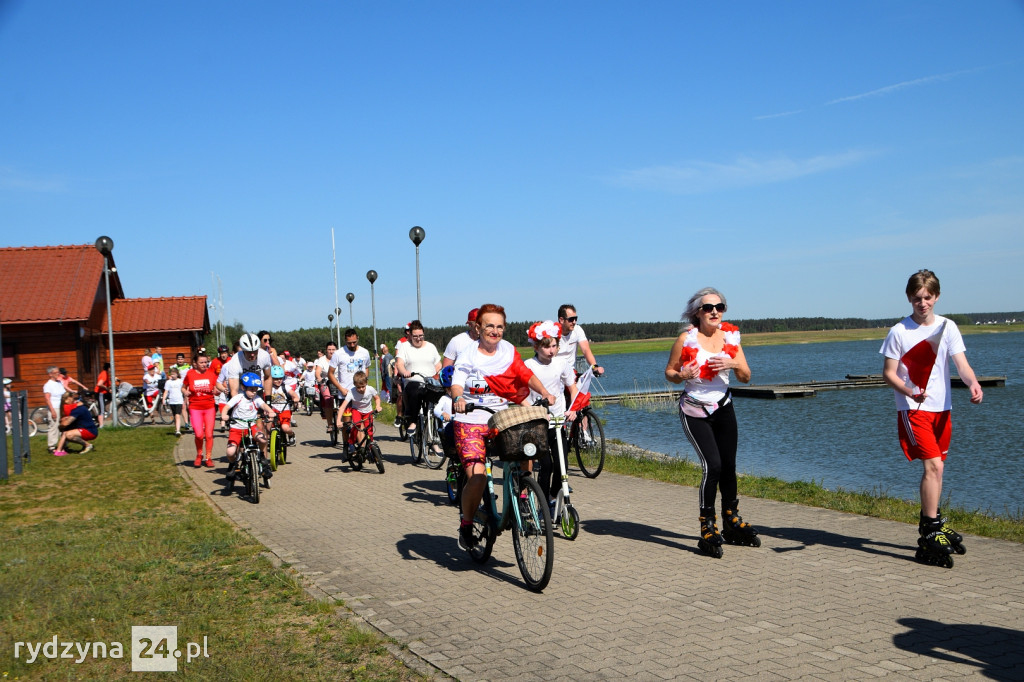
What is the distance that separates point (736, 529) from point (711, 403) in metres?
1.10

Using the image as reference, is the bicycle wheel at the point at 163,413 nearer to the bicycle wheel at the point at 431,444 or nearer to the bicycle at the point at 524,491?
the bicycle wheel at the point at 431,444

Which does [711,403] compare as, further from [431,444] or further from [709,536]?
[431,444]

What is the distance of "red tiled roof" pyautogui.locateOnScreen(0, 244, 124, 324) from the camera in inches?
1184

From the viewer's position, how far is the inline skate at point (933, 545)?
621 cm

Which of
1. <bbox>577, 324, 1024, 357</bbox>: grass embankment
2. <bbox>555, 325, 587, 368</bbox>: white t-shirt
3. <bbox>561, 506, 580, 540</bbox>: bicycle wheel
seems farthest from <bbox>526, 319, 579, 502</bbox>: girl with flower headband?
<bbox>577, 324, 1024, 357</bbox>: grass embankment

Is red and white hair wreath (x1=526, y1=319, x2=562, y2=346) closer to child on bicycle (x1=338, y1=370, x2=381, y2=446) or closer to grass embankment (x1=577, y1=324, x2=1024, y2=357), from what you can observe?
child on bicycle (x1=338, y1=370, x2=381, y2=446)

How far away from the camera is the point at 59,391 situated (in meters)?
18.3

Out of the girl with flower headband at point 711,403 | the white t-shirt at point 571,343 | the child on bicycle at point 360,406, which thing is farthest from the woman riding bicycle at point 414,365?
the girl with flower headband at point 711,403

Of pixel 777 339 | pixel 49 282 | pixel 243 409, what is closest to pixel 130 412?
pixel 49 282

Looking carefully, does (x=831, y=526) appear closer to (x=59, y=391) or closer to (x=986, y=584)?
(x=986, y=584)

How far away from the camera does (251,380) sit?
456 inches

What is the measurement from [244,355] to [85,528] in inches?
144

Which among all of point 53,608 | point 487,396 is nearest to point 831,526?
point 487,396

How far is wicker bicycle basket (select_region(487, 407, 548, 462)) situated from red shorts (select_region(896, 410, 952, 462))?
2.71 metres
